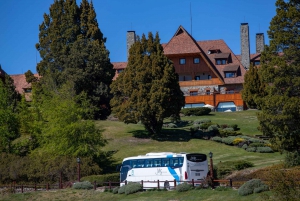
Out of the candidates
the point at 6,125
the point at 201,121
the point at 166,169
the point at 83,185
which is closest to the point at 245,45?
the point at 201,121

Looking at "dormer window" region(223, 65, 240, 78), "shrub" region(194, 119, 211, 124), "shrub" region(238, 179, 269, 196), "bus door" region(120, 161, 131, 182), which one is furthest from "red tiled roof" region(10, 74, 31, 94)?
"shrub" region(238, 179, 269, 196)

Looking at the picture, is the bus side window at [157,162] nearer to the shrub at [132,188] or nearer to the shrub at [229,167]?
the shrub at [132,188]

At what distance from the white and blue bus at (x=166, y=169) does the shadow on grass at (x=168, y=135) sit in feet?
62.1

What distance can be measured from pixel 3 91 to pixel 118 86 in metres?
12.8

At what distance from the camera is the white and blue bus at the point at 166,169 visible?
38344 millimetres

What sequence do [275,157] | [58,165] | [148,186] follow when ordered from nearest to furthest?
[148,186] → [58,165] → [275,157]

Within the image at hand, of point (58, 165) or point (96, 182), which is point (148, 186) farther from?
point (58, 165)

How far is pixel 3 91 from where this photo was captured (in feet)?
188

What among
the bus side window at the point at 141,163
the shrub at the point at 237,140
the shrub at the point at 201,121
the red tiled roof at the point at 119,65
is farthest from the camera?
the red tiled roof at the point at 119,65

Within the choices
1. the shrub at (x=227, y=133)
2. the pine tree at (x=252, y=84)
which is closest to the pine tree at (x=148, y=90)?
the shrub at (x=227, y=133)

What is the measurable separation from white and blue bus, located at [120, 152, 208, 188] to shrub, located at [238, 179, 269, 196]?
22.8 feet

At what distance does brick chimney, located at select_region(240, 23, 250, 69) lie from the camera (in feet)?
279

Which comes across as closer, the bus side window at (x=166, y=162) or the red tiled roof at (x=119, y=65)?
the bus side window at (x=166, y=162)

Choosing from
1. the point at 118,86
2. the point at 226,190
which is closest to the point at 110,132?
the point at 118,86
